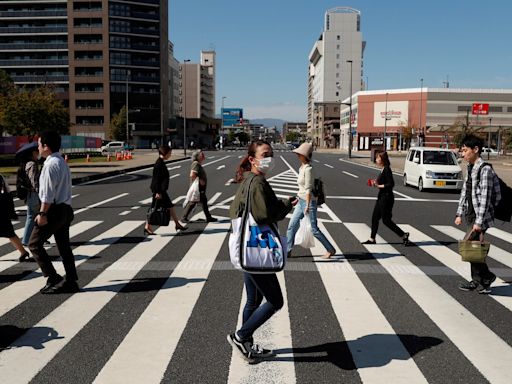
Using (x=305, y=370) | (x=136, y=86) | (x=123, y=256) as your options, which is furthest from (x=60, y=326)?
(x=136, y=86)

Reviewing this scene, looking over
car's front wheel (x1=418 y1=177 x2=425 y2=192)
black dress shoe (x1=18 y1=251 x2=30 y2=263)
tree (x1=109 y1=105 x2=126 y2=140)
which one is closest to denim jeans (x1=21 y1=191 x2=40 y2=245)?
black dress shoe (x1=18 y1=251 x2=30 y2=263)

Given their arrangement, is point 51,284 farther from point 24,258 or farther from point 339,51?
point 339,51

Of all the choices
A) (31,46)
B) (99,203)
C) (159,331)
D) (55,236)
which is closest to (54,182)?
(55,236)

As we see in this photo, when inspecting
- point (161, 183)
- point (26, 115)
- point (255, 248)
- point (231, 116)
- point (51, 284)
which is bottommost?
point (51, 284)

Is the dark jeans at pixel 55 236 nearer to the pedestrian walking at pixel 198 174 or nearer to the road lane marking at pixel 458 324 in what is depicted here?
the road lane marking at pixel 458 324

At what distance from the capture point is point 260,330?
4.55m

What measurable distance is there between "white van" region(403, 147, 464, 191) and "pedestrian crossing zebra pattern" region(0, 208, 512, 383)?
10.5 m

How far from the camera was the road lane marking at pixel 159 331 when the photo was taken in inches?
143

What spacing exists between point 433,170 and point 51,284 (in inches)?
589

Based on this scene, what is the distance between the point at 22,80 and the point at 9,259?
8884cm

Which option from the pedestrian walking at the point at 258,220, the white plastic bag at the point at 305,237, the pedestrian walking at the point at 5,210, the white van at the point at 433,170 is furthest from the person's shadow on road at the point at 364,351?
the white van at the point at 433,170

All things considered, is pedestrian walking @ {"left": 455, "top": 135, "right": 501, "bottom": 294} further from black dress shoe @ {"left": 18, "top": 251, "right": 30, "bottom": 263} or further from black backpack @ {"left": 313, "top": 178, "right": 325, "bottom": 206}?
black dress shoe @ {"left": 18, "top": 251, "right": 30, "bottom": 263}

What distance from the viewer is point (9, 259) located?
23.6ft

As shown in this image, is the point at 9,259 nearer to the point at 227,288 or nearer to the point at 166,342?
the point at 227,288
